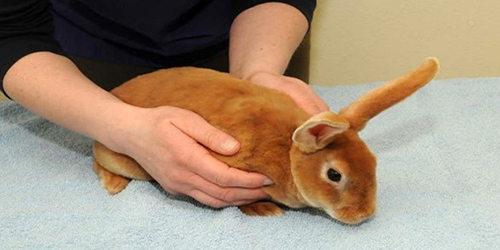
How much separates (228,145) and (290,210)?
0.54 feet

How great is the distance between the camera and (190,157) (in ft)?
2.82

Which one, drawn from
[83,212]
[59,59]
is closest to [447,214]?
[83,212]

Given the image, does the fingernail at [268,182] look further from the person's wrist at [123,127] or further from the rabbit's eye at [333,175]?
the person's wrist at [123,127]

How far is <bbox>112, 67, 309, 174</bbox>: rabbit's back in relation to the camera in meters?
0.84

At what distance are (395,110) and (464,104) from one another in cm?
13

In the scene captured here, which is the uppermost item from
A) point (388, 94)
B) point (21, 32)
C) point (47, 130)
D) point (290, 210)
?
point (388, 94)

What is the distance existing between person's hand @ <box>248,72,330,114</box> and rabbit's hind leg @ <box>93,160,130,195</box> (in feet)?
0.91

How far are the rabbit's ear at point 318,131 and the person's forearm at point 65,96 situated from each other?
0.27m

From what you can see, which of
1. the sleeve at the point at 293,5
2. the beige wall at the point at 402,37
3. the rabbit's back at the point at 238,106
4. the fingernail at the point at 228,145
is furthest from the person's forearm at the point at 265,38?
the beige wall at the point at 402,37

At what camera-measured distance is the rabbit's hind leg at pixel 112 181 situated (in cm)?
98

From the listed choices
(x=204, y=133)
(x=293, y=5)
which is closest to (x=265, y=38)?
(x=293, y=5)

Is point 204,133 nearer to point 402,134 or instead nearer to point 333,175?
point 333,175

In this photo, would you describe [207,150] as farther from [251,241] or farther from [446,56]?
[446,56]

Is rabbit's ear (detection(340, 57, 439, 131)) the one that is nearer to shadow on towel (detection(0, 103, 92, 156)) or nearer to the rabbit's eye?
the rabbit's eye
